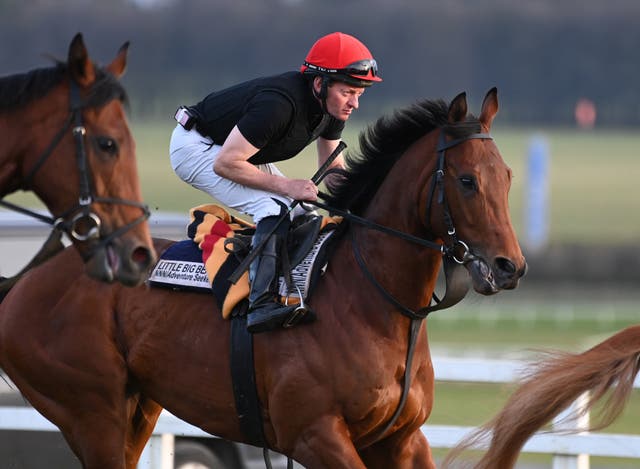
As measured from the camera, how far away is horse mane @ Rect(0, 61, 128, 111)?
4047mm

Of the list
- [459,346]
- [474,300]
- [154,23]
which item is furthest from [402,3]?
[474,300]

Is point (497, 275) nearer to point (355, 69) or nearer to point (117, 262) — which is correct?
point (355, 69)

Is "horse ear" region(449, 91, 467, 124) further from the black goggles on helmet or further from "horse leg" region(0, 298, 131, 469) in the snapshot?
"horse leg" region(0, 298, 131, 469)

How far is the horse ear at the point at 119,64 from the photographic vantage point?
4.16m

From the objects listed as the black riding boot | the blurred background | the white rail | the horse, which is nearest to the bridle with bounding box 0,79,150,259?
the horse

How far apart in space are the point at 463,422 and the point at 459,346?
6.78 meters

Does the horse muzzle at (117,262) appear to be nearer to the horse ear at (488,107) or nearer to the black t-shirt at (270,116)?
the black t-shirt at (270,116)

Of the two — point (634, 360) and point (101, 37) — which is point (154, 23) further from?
point (634, 360)

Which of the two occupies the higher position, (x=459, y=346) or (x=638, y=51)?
(x=459, y=346)

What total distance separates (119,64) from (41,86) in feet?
0.98

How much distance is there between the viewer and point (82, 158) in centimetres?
397

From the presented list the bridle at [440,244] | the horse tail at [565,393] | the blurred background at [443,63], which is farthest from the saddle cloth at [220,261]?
the blurred background at [443,63]

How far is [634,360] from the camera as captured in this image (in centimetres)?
485

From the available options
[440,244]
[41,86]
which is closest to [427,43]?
[440,244]
